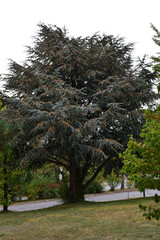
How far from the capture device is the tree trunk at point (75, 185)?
13688mm

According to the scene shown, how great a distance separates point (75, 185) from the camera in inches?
567

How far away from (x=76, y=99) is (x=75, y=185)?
4714 mm

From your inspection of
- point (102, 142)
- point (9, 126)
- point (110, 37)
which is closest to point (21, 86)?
point (102, 142)

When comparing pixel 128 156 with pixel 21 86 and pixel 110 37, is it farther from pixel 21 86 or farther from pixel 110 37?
pixel 110 37

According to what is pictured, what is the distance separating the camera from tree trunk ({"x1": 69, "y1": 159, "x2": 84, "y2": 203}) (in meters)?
13.7

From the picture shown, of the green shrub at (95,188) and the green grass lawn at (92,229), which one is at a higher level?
the green grass lawn at (92,229)

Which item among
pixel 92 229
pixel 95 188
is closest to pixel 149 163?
pixel 92 229

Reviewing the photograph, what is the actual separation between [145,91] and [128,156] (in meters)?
10.2

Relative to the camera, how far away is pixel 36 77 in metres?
12.4

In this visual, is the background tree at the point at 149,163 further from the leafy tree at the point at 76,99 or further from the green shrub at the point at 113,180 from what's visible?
the green shrub at the point at 113,180

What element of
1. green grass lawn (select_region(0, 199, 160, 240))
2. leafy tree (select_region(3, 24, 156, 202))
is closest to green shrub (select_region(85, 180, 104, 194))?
leafy tree (select_region(3, 24, 156, 202))

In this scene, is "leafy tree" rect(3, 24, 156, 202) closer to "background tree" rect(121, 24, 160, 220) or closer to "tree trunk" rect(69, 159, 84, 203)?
"tree trunk" rect(69, 159, 84, 203)

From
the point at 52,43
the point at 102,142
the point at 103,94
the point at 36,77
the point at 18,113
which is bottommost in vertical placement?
the point at 102,142

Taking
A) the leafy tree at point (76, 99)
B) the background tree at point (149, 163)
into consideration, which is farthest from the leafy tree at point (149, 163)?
the leafy tree at point (76, 99)
